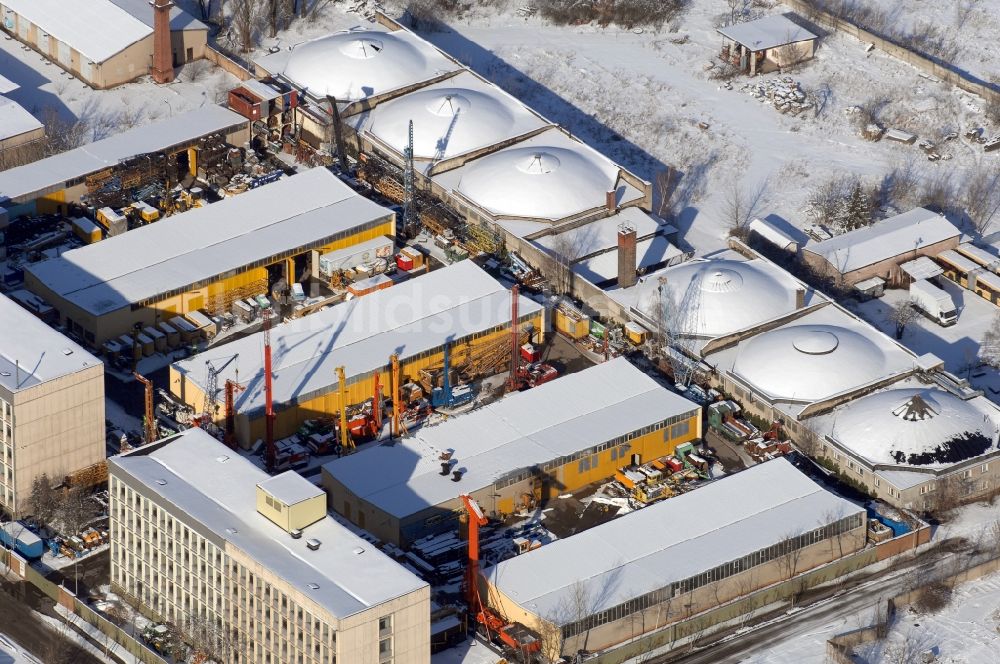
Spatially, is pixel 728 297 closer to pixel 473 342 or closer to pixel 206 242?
pixel 473 342

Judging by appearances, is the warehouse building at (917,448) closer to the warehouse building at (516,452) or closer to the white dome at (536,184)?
the warehouse building at (516,452)

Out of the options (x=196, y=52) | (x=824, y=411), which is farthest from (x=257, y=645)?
(x=196, y=52)

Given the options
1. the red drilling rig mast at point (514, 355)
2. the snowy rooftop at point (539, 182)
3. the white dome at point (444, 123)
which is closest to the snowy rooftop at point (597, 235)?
the snowy rooftop at point (539, 182)

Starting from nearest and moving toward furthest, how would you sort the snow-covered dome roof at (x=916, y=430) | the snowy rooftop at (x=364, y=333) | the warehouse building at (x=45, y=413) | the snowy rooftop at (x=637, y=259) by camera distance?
the warehouse building at (x=45, y=413) < the snow-covered dome roof at (x=916, y=430) < the snowy rooftop at (x=364, y=333) < the snowy rooftop at (x=637, y=259)

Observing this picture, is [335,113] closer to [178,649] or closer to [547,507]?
[547,507]

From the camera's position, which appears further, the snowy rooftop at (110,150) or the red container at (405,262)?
the snowy rooftop at (110,150)

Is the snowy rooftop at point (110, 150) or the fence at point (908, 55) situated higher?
the fence at point (908, 55)

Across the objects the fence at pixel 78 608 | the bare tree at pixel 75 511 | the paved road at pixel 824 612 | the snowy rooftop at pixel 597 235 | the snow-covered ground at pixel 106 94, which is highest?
the snowy rooftop at pixel 597 235
